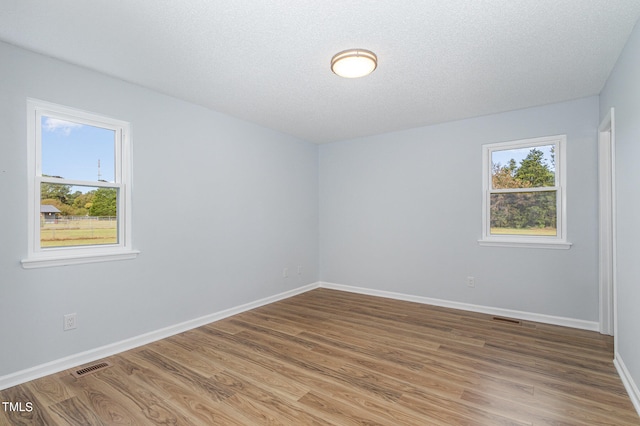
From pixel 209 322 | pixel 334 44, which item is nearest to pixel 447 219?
pixel 334 44

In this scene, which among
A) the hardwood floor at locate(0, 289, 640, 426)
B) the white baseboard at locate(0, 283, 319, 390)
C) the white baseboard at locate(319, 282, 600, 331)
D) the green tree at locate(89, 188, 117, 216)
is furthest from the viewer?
the white baseboard at locate(319, 282, 600, 331)

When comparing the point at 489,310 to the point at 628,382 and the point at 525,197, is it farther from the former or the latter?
the point at 628,382

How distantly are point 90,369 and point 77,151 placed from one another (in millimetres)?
1904

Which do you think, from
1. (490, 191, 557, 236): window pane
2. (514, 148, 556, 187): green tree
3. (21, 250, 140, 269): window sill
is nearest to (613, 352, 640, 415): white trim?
(490, 191, 557, 236): window pane

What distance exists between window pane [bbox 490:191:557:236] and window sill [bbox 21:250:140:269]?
4283 millimetres

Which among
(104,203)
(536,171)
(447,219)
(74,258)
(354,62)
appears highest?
(354,62)

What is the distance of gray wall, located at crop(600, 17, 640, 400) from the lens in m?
2.09

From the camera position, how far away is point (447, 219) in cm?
434

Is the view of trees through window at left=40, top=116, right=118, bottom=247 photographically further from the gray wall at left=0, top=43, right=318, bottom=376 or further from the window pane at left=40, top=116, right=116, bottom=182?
the gray wall at left=0, top=43, right=318, bottom=376

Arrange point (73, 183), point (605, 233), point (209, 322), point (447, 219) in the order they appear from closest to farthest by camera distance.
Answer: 1. point (73, 183)
2. point (605, 233)
3. point (209, 322)
4. point (447, 219)

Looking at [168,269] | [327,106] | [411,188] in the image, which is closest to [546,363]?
[411,188]

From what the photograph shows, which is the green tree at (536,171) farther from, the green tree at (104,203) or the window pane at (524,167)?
the green tree at (104,203)

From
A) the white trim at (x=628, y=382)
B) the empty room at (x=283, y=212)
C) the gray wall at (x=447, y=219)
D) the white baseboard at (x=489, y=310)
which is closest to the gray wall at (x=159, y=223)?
the empty room at (x=283, y=212)

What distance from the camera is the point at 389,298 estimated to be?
4.79 m
